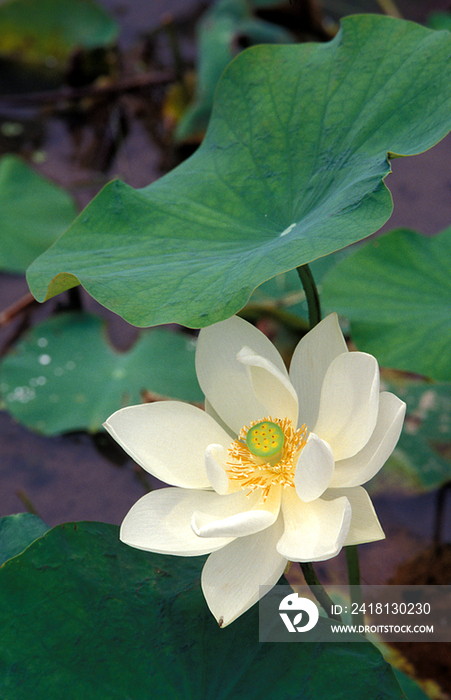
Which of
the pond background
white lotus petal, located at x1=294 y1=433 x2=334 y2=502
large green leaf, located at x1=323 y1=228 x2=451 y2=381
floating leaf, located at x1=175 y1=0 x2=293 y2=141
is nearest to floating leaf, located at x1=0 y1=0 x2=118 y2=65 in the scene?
the pond background

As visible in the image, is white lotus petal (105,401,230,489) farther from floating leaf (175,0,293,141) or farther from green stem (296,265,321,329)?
floating leaf (175,0,293,141)

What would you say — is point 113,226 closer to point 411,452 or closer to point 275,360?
point 275,360

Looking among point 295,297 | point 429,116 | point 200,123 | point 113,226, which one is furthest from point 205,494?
point 200,123

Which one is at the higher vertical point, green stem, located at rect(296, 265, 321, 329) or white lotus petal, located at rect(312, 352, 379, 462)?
green stem, located at rect(296, 265, 321, 329)

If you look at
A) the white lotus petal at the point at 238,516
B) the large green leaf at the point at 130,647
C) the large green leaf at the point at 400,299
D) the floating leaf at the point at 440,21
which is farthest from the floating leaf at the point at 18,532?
the floating leaf at the point at 440,21

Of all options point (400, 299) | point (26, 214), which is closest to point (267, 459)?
point (400, 299)

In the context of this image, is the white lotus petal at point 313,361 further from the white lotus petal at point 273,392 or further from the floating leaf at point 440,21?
the floating leaf at point 440,21

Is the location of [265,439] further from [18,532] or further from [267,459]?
[18,532]
